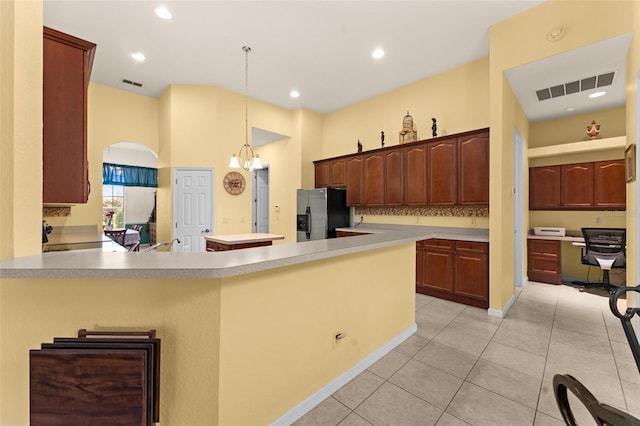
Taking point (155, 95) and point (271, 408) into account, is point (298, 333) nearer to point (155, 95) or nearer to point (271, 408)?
point (271, 408)

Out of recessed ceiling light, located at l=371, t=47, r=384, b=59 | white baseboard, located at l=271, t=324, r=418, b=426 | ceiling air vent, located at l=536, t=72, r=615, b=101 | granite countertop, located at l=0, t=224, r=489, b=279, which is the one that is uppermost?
recessed ceiling light, located at l=371, t=47, r=384, b=59

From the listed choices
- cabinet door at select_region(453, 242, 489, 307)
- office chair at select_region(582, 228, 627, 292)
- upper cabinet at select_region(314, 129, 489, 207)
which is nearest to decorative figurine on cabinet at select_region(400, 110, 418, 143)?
upper cabinet at select_region(314, 129, 489, 207)

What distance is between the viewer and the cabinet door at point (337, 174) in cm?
555

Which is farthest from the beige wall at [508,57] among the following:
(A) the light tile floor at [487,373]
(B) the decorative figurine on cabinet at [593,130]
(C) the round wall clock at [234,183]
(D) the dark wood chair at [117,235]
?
(D) the dark wood chair at [117,235]

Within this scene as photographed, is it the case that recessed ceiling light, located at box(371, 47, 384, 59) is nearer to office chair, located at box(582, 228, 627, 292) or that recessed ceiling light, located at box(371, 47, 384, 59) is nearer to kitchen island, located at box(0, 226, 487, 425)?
kitchen island, located at box(0, 226, 487, 425)

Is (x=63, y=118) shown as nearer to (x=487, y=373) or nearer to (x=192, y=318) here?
(x=192, y=318)

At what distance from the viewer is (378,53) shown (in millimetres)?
3852

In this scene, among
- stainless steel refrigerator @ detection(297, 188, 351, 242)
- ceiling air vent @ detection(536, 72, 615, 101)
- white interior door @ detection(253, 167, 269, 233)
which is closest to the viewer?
ceiling air vent @ detection(536, 72, 615, 101)

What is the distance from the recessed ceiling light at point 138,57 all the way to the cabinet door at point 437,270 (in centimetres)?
518

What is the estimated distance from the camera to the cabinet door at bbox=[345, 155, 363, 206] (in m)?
5.25

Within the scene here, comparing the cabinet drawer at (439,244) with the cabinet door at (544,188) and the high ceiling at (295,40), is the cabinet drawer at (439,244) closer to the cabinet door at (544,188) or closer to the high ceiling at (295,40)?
the high ceiling at (295,40)

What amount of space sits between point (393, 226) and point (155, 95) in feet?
17.5

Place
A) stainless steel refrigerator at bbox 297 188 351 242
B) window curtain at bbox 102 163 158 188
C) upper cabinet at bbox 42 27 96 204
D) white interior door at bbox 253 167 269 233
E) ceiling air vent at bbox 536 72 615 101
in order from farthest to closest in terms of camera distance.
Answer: window curtain at bbox 102 163 158 188, white interior door at bbox 253 167 269 233, stainless steel refrigerator at bbox 297 188 351 242, ceiling air vent at bbox 536 72 615 101, upper cabinet at bbox 42 27 96 204

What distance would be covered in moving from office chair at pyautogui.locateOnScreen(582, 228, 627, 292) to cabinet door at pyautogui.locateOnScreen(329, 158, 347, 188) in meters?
4.01
